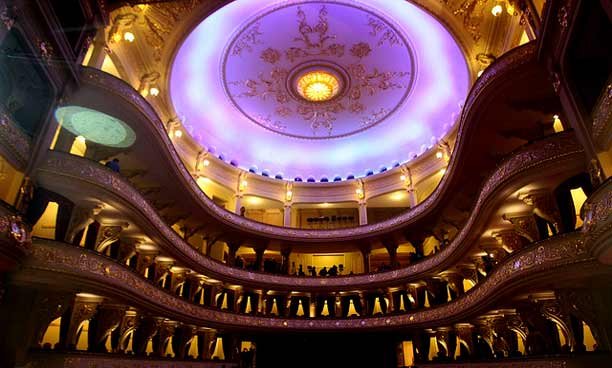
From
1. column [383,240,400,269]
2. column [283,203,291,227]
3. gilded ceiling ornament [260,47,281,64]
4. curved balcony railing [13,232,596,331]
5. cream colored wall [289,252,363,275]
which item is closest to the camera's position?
curved balcony railing [13,232,596,331]

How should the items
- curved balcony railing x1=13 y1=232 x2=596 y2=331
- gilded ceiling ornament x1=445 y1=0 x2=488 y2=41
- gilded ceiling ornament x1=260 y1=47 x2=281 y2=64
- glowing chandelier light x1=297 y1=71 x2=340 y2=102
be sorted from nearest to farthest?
curved balcony railing x1=13 y1=232 x2=596 y2=331
gilded ceiling ornament x1=445 y1=0 x2=488 y2=41
gilded ceiling ornament x1=260 y1=47 x2=281 y2=64
glowing chandelier light x1=297 y1=71 x2=340 y2=102

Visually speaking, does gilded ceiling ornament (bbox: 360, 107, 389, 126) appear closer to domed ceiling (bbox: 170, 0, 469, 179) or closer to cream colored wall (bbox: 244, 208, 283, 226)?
domed ceiling (bbox: 170, 0, 469, 179)

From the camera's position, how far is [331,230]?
24484 mm

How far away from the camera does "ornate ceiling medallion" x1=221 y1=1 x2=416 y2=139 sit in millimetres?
20172

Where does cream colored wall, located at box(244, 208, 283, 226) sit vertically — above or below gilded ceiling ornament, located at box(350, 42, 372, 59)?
below

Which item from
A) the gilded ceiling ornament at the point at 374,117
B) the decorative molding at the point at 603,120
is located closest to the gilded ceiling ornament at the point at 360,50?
the gilded ceiling ornament at the point at 374,117

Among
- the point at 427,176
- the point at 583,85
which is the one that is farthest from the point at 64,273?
the point at 427,176

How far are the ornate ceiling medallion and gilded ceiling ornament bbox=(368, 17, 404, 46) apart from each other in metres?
0.05

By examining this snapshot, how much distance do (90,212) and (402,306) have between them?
16.8m

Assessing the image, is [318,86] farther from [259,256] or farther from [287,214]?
[259,256]

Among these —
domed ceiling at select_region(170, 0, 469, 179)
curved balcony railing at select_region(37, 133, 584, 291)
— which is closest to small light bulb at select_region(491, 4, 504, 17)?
domed ceiling at select_region(170, 0, 469, 179)

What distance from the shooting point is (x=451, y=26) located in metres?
16.4

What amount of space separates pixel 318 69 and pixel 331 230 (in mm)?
9242

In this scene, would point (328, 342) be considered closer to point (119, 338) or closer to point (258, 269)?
point (258, 269)
